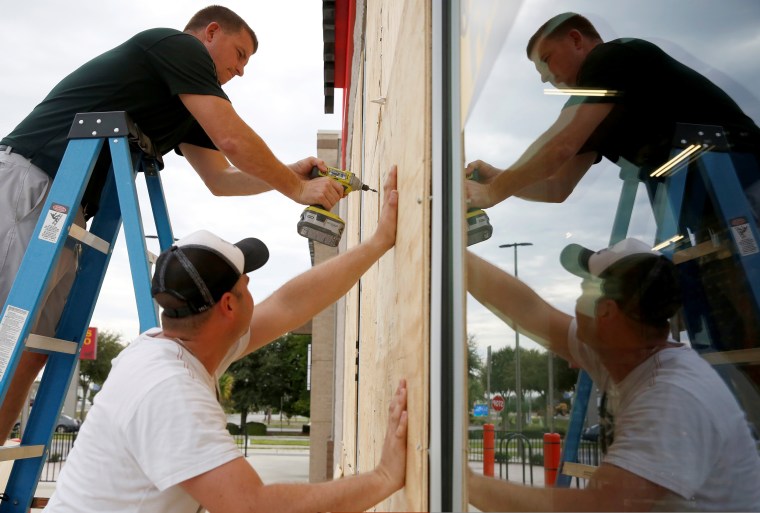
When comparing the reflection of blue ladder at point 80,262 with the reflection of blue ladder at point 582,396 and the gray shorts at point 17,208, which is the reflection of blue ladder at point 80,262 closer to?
the gray shorts at point 17,208

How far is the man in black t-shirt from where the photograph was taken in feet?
8.25

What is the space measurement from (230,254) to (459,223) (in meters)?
0.93

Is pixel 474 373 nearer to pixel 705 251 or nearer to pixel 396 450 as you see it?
pixel 396 450

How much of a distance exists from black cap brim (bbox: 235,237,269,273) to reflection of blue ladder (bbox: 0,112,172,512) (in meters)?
0.35

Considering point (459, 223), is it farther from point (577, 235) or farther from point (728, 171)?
point (728, 171)

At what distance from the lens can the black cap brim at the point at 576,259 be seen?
1.22 meters

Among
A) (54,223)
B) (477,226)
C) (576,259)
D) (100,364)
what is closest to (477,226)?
(477,226)

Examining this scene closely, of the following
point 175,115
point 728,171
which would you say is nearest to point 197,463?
point 728,171

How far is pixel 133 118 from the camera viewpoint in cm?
267

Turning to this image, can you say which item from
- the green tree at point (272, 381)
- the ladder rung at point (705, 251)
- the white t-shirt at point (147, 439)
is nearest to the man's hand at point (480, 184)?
the ladder rung at point (705, 251)

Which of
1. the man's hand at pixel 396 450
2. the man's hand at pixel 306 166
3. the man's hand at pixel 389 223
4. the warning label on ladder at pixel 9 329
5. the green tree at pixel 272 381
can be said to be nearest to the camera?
the man's hand at pixel 396 450

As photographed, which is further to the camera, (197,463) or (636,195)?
(197,463)

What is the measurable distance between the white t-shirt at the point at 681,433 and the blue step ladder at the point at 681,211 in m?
0.07

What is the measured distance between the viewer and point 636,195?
1298 millimetres
